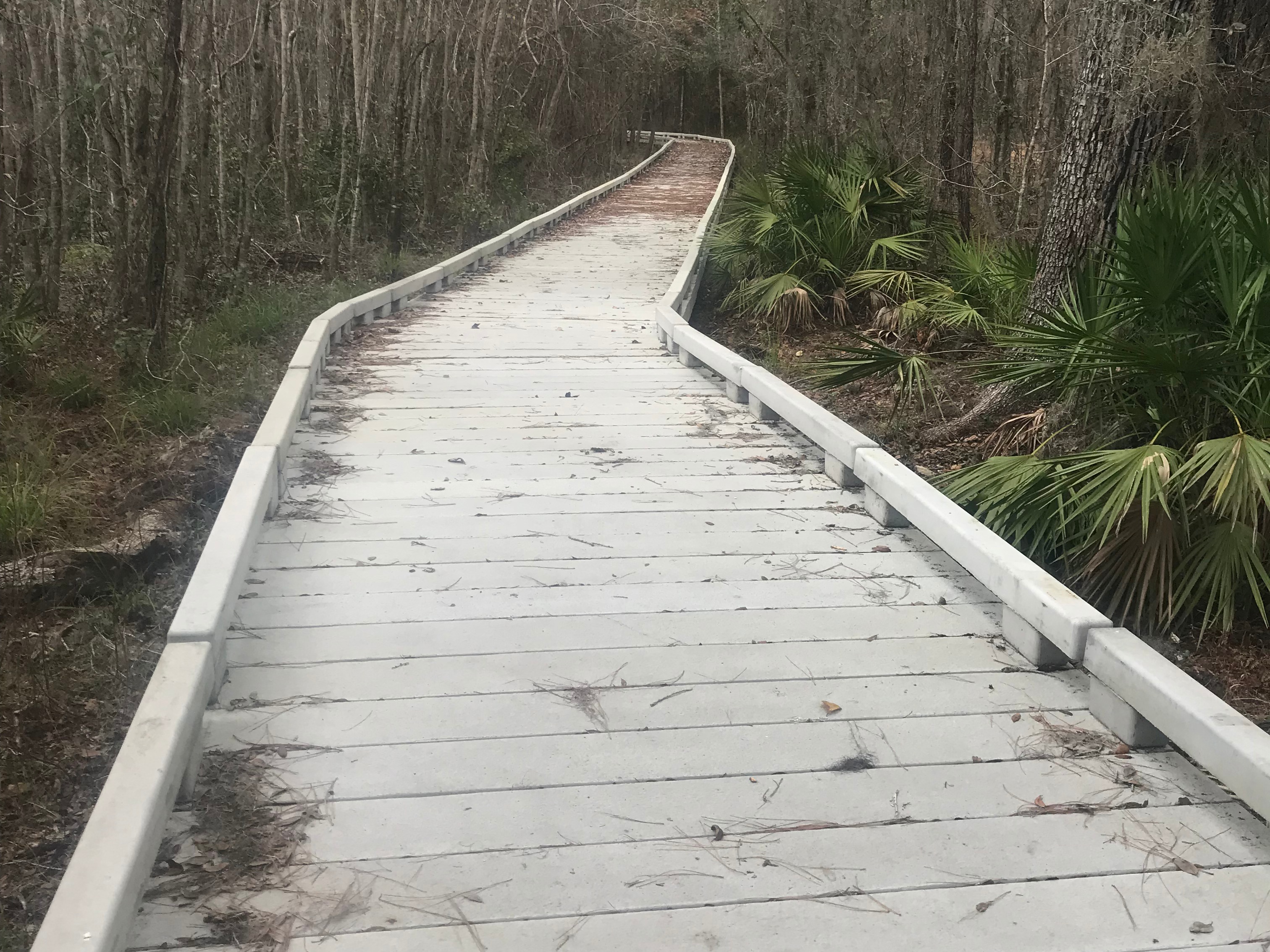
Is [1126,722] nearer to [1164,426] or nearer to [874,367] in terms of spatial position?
[1164,426]

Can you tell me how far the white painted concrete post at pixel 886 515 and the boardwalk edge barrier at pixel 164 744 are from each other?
2.09 m

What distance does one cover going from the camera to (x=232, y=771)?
2295 mm

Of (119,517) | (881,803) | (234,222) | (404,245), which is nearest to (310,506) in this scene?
(119,517)

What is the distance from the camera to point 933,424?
6.21m

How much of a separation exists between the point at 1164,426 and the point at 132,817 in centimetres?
319

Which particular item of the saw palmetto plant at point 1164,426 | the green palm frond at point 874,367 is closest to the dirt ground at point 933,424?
the saw palmetto plant at point 1164,426

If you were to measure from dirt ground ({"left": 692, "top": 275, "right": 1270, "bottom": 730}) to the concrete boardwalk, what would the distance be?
2.82 feet

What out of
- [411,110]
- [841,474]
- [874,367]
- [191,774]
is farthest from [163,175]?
[411,110]

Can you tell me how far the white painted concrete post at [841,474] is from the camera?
14.2ft

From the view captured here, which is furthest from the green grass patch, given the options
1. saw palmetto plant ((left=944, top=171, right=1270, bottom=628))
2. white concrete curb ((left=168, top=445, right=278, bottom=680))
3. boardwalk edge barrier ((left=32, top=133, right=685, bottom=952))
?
saw palmetto plant ((left=944, top=171, right=1270, bottom=628))

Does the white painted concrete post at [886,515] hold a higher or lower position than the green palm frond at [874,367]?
lower

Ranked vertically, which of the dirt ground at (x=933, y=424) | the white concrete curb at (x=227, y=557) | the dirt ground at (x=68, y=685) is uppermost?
the white concrete curb at (x=227, y=557)

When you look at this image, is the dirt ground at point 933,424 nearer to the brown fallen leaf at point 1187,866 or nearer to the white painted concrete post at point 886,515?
the white painted concrete post at point 886,515

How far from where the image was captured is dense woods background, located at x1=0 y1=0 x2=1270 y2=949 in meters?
4.11
